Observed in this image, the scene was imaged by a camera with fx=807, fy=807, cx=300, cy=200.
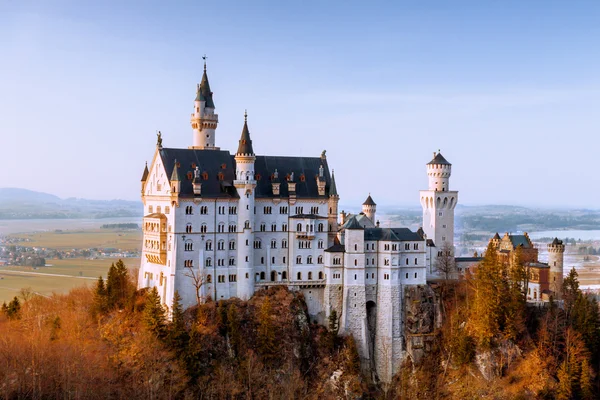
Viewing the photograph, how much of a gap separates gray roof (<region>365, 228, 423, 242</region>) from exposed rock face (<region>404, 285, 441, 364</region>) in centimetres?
497

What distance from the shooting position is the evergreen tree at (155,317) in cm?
7050

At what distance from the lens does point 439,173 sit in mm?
88438

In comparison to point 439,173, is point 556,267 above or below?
below

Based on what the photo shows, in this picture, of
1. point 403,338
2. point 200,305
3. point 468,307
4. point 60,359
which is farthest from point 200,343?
point 468,307

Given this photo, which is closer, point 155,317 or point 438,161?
point 155,317

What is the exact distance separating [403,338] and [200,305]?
21062mm

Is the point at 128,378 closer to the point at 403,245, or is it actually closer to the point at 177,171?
the point at 177,171

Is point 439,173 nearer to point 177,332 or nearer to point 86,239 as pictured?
point 177,332

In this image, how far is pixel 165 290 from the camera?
75375 millimetres

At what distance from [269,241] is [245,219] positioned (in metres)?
Result: 3.89

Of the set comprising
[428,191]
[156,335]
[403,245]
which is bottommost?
[156,335]

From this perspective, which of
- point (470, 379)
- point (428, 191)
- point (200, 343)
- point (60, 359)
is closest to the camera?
point (60, 359)

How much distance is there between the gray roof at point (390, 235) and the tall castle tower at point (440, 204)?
22.9 ft

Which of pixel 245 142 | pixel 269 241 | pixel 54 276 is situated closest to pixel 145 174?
pixel 245 142
